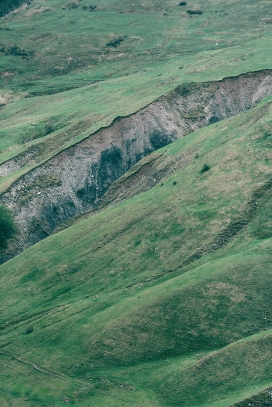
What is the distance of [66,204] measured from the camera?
99062mm

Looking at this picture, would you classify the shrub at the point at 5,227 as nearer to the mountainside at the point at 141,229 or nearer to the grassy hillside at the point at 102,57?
the mountainside at the point at 141,229

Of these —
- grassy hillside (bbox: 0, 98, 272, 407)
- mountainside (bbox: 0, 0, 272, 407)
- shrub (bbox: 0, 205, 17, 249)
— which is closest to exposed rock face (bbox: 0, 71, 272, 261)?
mountainside (bbox: 0, 0, 272, 407)

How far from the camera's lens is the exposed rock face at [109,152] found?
3787 inches

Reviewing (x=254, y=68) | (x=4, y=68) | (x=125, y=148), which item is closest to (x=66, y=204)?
(x=125, y=148)

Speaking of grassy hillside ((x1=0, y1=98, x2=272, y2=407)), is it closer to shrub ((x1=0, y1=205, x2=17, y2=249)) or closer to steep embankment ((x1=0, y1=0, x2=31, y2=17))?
shrub ((x1=0, y1=205, x2=17, y2=249))

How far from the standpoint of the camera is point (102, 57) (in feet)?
491

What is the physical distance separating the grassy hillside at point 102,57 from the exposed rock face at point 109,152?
210 cm

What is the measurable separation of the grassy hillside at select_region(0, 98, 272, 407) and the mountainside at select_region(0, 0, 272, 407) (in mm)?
158

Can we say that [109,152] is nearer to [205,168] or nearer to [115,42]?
[205,168]

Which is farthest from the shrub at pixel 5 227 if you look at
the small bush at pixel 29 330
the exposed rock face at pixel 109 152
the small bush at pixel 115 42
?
the small bush at pixel 115 42

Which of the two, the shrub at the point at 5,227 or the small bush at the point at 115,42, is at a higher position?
the small bush at the point at 115,42

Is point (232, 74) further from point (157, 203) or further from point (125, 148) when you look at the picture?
point (157, 203)

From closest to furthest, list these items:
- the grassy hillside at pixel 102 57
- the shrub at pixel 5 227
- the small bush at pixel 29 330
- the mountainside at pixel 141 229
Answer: the mountainside at pixel 141 229 < the small bush at pixel 29 330 < the shrub at pixel 5 227 < the grassy hillside at pixel 102 57

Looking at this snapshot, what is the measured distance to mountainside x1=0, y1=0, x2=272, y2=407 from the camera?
2411 inches
